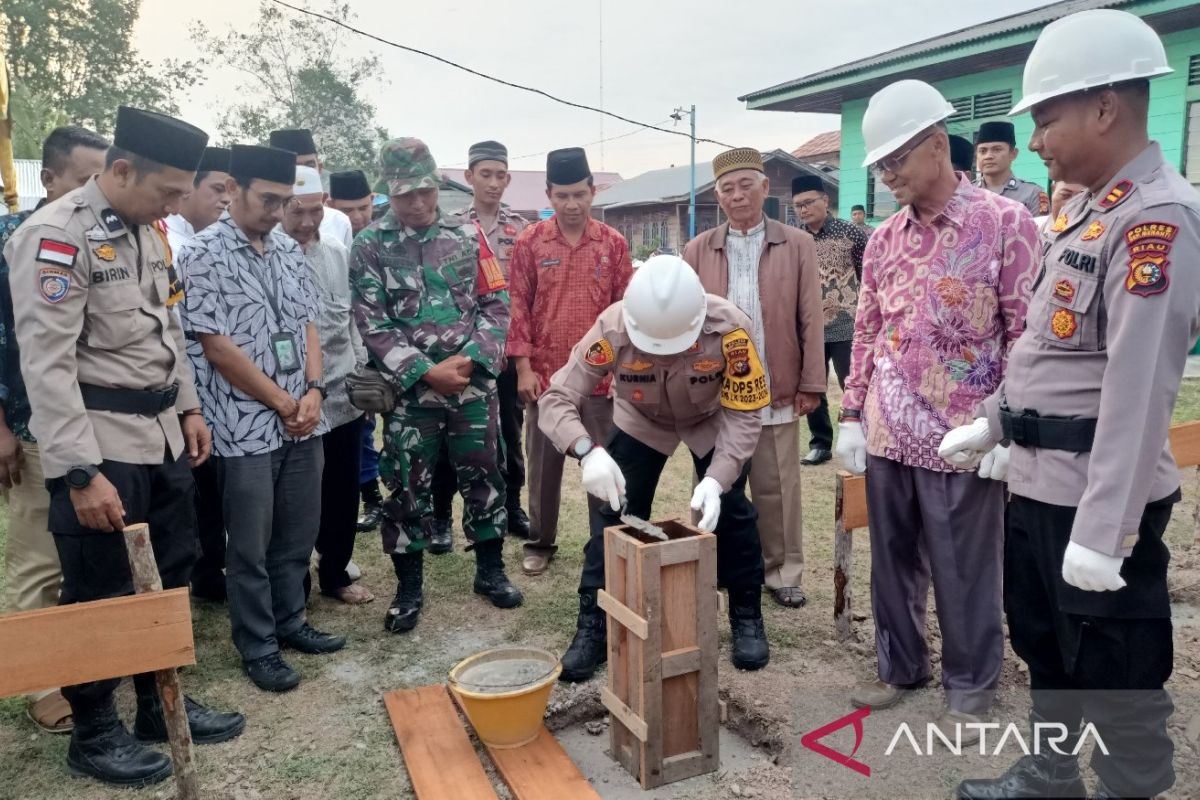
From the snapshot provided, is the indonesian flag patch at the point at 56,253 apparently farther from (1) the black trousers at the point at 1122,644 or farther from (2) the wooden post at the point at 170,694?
(1) the black trousers at the point at 1122,644

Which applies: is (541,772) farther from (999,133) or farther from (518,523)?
(999,133)

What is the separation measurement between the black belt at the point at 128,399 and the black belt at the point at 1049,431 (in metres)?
2.54

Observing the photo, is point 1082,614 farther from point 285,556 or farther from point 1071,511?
point 285,556

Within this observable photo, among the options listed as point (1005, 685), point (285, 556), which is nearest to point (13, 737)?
point (285, 556)

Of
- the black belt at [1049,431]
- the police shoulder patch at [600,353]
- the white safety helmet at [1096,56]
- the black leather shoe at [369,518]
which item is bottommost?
the black leather shoe at [369,518]

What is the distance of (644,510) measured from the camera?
10.9 ft

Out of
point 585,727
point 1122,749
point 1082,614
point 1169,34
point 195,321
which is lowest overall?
point 585,727

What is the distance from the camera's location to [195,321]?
9.80ft

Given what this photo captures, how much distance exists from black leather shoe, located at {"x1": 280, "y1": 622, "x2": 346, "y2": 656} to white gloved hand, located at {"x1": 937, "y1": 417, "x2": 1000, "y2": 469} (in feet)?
8.26

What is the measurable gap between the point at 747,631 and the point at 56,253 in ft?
8.94

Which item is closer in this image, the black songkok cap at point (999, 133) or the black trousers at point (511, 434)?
the black trousers at point (511, 434)

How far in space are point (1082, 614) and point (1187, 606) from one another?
2363 mm

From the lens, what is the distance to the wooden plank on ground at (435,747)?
250 cm

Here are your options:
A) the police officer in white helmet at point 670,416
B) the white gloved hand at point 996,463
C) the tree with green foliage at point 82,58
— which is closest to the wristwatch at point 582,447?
the police officer in white helmet at point 670,416
